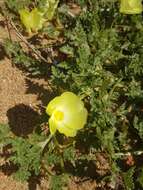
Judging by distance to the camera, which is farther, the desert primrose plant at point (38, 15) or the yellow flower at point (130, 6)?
the desert primrose plant at point (38, 15)

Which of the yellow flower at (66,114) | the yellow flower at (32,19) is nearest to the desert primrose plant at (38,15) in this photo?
the yellow flower at (32,19)

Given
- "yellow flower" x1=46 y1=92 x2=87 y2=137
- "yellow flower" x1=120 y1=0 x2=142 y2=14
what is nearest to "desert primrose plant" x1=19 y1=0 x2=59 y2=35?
"yellow flower" x1=120 y1=0 x2=142 y2=14

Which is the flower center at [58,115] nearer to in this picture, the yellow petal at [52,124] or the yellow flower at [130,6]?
the yellow petal at [52,124]

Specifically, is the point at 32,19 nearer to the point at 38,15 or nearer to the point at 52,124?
the point at 38,15

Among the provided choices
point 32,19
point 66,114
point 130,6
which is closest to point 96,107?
point 66,114

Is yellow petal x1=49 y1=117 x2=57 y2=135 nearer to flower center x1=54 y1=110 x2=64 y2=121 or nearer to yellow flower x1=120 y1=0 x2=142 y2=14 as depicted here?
flower center x1=54 y1=110 x2=64 y2=121

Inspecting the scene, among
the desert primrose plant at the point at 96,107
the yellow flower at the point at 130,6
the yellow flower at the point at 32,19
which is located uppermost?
the yellow flower at the point at 130,6

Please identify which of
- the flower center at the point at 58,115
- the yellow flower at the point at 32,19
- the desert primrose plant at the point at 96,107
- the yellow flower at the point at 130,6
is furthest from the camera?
the yellow flower at the point at 32,19

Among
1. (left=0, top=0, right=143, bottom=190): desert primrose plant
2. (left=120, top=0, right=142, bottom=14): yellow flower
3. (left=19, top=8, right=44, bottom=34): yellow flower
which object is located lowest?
(left=0, top=0, right=143, bottom=190): desert primrose plant
